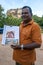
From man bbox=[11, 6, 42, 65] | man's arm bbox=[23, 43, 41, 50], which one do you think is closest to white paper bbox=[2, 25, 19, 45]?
man bbox=[11, 6, 42, 65]

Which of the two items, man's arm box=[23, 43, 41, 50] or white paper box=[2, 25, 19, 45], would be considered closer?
man's arm box=[23, 43, 41, 50]

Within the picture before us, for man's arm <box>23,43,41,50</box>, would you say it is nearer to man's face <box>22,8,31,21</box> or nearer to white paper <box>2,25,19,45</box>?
white paper <box>2,25,19,45</box>

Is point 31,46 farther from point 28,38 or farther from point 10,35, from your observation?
point 10,35

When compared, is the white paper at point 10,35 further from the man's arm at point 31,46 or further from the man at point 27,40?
the man's arm at point 31,46

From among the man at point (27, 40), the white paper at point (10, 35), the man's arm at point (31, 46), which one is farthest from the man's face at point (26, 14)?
the man's arm at point (31, 46)

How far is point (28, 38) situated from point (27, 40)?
34mm

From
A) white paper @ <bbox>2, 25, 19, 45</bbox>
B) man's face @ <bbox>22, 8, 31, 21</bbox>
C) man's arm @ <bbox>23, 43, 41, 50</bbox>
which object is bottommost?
man's arm @ <bbox>23, 43, 41, 50</bbox>

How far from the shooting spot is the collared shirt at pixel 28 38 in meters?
3.33

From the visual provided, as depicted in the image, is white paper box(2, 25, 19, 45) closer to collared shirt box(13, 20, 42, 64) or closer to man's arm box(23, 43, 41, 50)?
collared shirt box(13, 20, 42, 64)

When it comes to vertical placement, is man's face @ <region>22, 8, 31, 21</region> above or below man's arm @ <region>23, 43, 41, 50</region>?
above

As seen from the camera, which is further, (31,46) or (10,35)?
(10,35)

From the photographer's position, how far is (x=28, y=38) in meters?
3.38

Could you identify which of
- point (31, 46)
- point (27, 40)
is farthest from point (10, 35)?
point (31, 46)

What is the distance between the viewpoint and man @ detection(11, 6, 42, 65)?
332 cm
